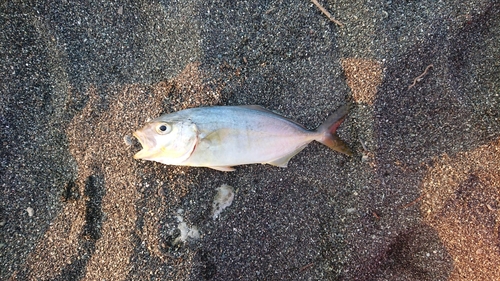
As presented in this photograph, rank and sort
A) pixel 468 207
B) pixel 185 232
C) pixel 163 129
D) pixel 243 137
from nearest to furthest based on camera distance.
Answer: pixel 163 129
pixel 243 137
pixel 185 232
pixel 468 207

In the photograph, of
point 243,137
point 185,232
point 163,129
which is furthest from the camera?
point 185,232

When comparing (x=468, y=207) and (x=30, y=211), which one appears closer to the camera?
(x=30, y=211)

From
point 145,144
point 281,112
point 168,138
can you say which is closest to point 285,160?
point 281,112

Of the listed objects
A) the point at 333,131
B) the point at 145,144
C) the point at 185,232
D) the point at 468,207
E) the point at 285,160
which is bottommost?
the point at 468,207

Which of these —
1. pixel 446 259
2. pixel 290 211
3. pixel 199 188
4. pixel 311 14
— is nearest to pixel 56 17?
pixel 199 188

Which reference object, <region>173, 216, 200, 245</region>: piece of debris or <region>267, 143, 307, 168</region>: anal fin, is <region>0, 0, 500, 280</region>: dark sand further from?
<region>267, 143, 307, 168</region>: anal fin

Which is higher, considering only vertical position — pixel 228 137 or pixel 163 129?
pixel 163 129

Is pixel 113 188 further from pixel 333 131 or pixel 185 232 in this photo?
pixel 333 131
